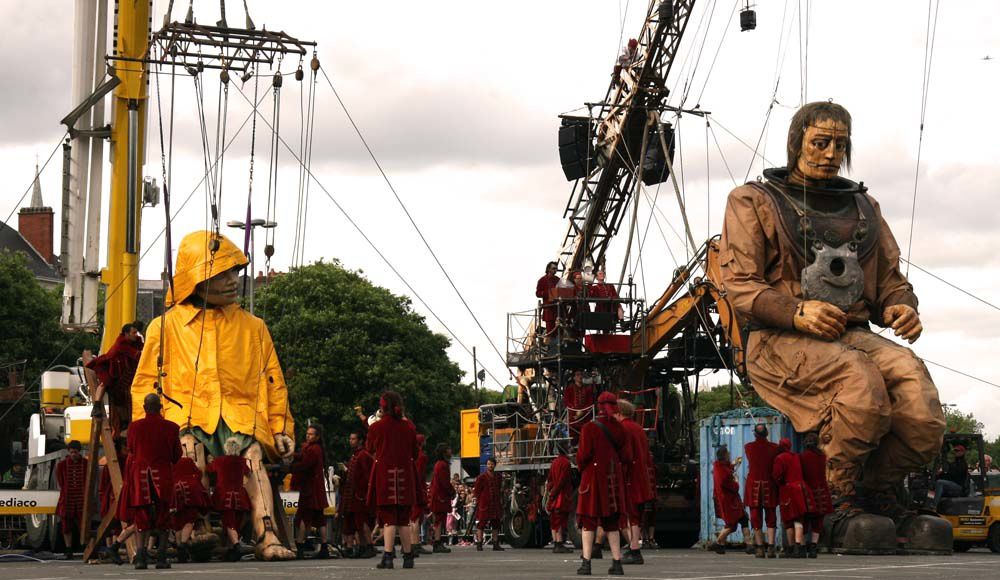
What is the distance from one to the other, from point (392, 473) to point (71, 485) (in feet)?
25.9

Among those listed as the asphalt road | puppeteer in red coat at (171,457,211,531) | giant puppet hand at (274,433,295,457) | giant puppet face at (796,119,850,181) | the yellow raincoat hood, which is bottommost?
the asphalt road

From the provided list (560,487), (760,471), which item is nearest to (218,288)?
(560,487)

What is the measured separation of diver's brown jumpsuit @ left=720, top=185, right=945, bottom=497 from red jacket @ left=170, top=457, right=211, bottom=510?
687 centimetres

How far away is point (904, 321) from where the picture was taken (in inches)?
796

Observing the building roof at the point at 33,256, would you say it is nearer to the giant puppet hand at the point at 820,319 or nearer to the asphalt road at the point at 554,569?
the asphalt road at the point at 554,569

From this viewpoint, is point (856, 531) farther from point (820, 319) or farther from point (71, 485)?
point (71, 485)

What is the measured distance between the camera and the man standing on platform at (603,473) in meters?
15.2

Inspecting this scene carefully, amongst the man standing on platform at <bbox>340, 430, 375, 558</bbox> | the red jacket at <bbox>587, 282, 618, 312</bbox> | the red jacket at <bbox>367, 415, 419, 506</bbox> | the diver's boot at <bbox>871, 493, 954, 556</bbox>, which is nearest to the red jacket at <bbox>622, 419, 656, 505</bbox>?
the red jacket at <bbox>367, 415, 419, 506</bbox>

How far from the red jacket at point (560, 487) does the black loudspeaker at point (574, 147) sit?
10.5 metres

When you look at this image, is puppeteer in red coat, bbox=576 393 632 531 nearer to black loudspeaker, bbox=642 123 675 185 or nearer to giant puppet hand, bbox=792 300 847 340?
giant puppet hand, bbox=792 300 847 340

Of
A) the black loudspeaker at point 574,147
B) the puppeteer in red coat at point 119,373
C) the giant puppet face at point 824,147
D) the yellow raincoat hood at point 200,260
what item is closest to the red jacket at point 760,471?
the giant puppet face at point 824,147

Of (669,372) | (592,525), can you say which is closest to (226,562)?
(592,525)

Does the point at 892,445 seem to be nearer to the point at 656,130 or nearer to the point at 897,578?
the point at 897,578

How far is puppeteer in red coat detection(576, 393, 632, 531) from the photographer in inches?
601
